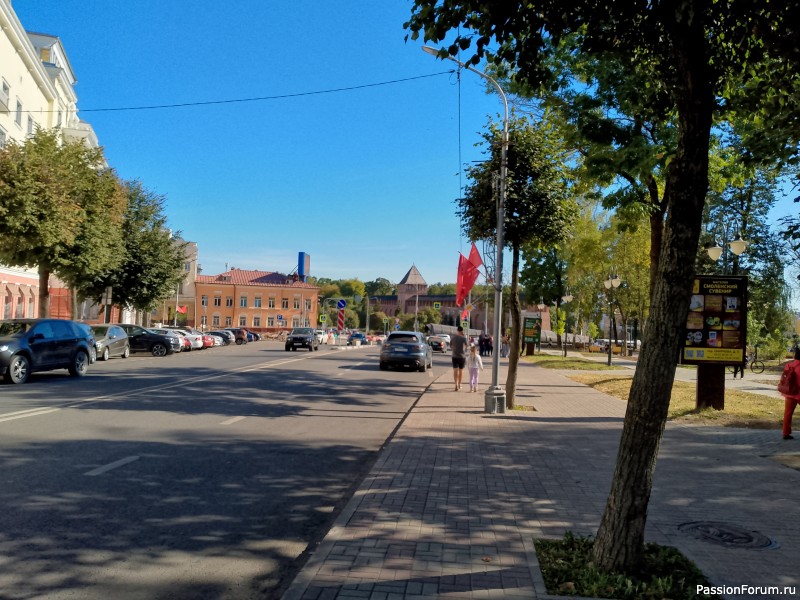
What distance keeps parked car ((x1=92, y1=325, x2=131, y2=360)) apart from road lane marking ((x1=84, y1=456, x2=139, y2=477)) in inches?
857

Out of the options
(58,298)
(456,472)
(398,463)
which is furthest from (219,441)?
(58,298)

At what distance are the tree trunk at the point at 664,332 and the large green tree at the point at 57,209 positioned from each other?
24590mm

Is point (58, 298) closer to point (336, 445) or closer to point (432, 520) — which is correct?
point (336, 445)

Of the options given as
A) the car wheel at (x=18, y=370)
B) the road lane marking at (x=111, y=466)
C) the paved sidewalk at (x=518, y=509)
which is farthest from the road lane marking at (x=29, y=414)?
the paved sidewalk at (x=518, y=509)

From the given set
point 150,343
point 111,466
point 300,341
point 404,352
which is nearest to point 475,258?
point 404,352

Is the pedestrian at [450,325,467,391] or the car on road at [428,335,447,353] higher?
the pedestrian at [450,325,467,391]

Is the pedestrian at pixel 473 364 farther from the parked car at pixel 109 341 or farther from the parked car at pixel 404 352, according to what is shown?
the parked car at pixel 109 341

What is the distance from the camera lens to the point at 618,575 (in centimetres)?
421

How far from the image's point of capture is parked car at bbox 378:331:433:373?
26.6 m

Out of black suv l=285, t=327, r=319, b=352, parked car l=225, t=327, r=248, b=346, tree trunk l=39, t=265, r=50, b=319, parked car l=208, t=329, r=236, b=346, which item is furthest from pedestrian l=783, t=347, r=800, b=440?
parked car l=225, t=327, r=248, b=346

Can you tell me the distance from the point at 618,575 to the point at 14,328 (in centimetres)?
1684

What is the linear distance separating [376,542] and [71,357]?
1617 cm

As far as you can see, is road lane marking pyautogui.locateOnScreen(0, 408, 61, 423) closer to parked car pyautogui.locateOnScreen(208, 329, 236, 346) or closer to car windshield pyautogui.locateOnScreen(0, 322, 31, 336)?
car windshield pyautogui.locateOnScreen(0, 322, 31, 336)

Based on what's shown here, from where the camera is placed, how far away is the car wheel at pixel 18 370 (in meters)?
15.9
